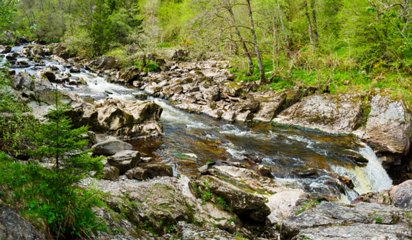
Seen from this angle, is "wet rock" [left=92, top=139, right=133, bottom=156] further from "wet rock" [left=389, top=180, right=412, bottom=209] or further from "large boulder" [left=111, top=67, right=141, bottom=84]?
"large boulder" [left=111, top=67, right=141, bottom=84]

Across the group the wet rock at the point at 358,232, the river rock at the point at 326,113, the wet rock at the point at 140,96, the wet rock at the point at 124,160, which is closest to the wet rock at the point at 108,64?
the wet rock at the point at 140,96

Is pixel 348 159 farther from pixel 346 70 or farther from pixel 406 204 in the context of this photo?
pixel 346 70

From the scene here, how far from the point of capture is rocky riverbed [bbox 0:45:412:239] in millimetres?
8891

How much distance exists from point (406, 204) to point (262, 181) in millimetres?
4991

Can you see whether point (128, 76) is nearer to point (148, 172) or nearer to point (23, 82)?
point (23, 82)

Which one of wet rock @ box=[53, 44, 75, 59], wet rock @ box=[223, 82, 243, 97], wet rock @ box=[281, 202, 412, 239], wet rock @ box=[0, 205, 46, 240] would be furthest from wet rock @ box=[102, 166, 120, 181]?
wet rock @ box=[53, 44, 75, 59]

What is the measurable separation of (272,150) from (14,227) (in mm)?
14359

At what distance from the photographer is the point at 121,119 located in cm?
1866

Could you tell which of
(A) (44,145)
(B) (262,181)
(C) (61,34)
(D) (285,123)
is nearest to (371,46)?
(D) (285,123)

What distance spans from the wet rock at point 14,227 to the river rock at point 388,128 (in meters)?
17.2

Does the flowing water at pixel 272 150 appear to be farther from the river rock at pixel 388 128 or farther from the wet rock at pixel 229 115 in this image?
the wet rock at pixel 229 115

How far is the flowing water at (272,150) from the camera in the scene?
15.3 m

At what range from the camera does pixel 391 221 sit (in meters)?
8.46

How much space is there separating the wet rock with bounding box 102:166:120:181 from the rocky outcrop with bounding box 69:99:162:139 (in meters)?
6.05
